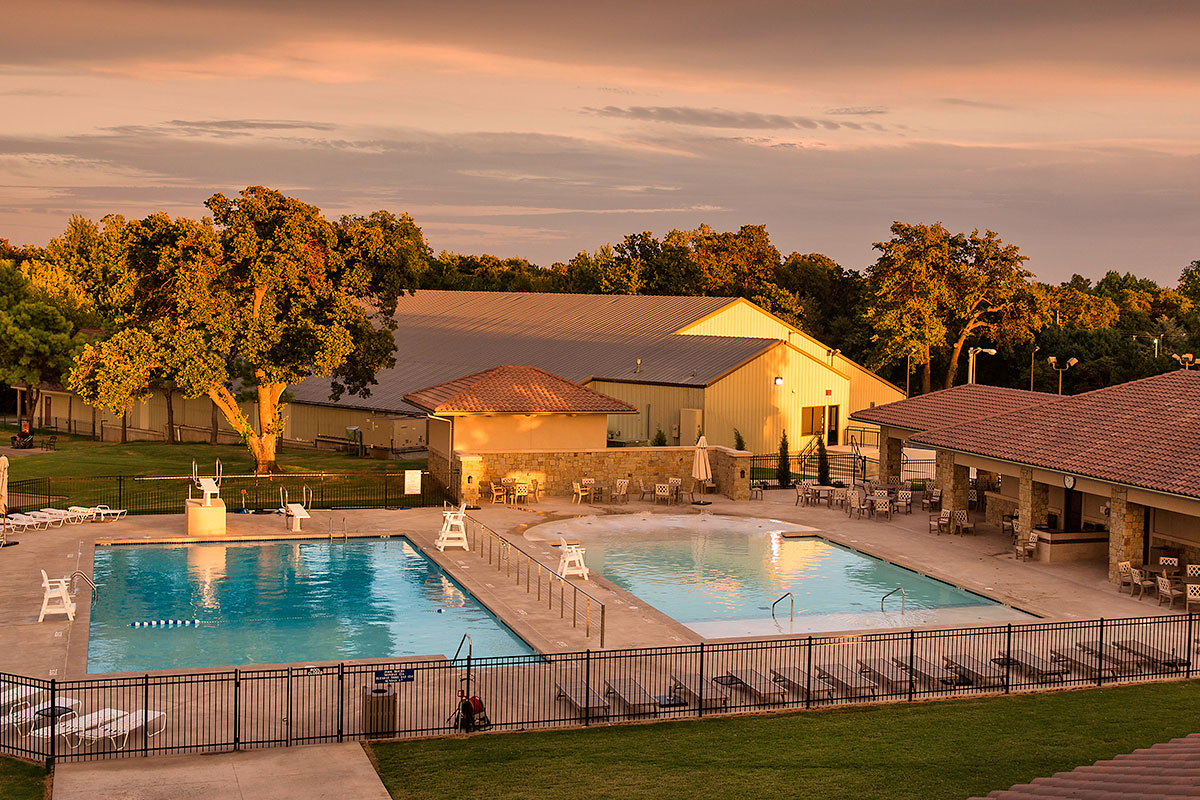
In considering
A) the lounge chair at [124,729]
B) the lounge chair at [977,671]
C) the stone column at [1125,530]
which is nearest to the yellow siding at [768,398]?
the stone column at [1125,530]

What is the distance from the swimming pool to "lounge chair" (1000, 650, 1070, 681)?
4463mm

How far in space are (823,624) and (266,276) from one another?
999 inches

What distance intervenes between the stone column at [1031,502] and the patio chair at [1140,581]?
4281 mm

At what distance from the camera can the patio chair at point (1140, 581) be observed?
27734mm

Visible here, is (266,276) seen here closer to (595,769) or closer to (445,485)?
(445,485)

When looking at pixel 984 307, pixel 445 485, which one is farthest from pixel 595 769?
pixel 984 307

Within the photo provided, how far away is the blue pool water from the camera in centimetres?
2422

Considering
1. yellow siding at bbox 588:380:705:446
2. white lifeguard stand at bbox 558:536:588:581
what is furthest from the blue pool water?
yellow siding at bbox 588:380:705:446

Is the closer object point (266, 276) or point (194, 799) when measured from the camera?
point (194, 799)

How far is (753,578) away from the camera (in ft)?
103

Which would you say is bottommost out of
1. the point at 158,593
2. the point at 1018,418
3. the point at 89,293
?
the point at 158,593

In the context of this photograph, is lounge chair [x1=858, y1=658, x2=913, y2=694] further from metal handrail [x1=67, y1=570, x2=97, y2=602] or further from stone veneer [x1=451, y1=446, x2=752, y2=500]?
stone veneer [x1=451, y1=446, x2=752, y2=500]

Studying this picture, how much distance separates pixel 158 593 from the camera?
29.0 m

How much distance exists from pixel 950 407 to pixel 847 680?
23.0 meters
